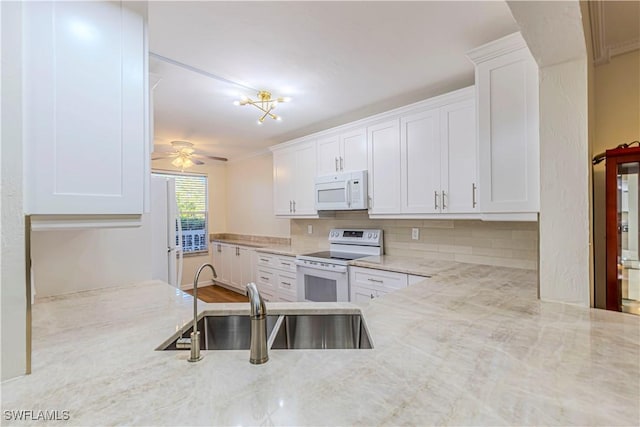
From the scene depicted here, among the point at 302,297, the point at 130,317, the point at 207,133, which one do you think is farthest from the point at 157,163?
the point at 130,317

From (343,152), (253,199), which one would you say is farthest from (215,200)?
(343,152)

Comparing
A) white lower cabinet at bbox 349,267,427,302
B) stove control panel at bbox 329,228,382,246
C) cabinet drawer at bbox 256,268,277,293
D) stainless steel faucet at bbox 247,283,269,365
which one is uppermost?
stove control panel at bbox 329,228,382,246

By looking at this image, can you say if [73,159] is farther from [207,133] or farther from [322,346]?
[207,133]

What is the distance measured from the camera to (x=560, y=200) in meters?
1.46

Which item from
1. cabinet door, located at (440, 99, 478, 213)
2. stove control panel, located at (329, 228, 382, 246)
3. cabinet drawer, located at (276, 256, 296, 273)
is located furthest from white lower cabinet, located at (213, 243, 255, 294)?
cabinet door, located at (440, 99, 478, 213)

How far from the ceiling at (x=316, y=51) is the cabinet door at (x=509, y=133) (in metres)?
0.25

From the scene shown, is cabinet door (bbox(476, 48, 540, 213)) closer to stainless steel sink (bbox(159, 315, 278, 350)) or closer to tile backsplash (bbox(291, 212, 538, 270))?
tile backsplash (bbox(291, 212, 538, 270))

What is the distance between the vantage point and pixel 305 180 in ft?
12.7

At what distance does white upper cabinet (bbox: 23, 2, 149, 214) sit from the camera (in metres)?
0.88

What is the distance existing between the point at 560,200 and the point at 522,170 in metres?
0.39

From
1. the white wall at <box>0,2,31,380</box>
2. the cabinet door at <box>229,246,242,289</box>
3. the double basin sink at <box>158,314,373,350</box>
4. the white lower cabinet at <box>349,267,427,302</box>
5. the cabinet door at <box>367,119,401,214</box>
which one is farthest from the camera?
the cabinet door at <box>229,246,242,289</box>

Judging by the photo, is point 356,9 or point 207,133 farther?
point 207,133

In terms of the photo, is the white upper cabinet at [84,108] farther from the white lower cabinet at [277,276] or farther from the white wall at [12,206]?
the white lower cabinet at [277,276]

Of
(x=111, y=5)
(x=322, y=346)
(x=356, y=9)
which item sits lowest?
(x=322, y=346)
